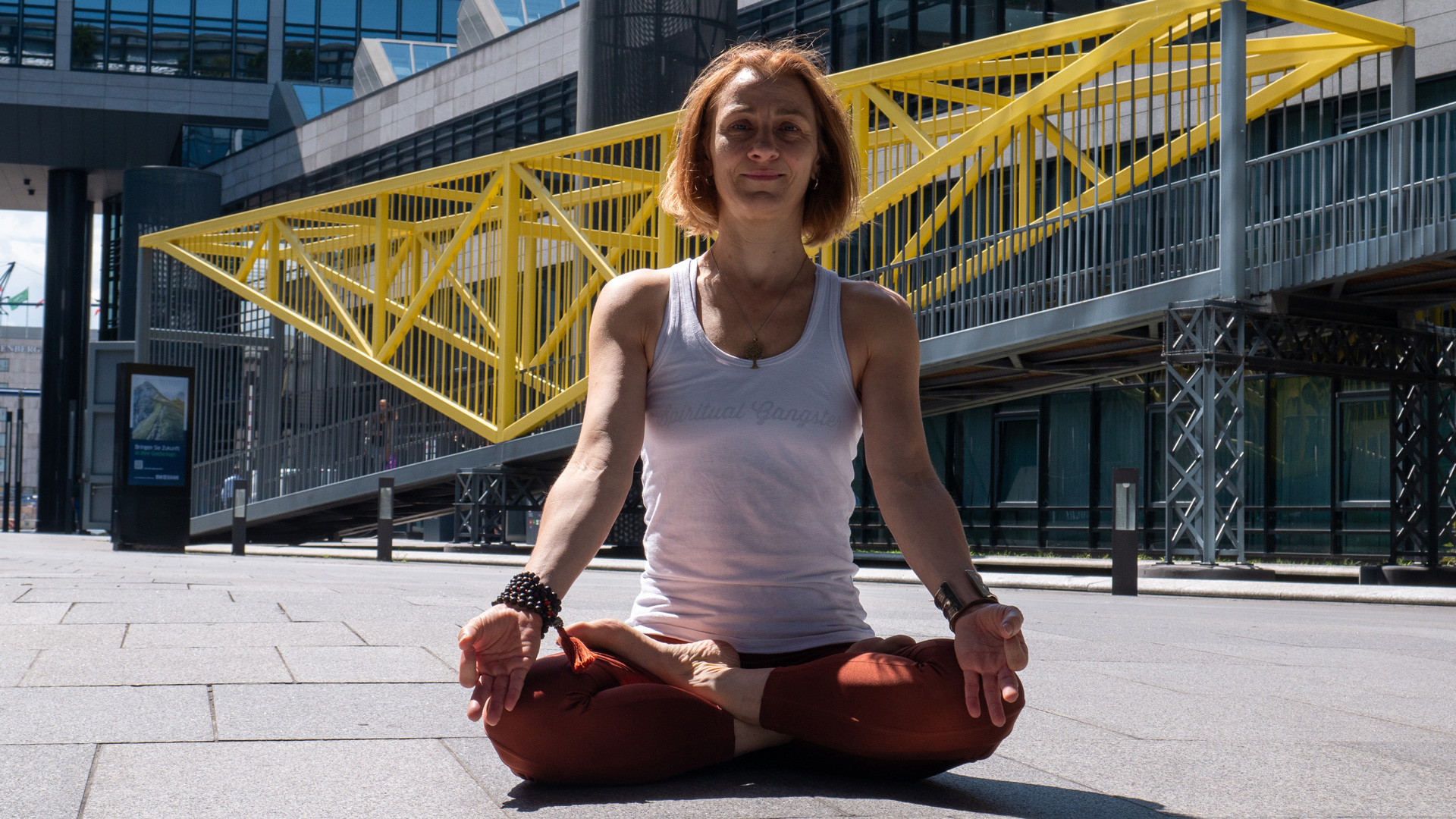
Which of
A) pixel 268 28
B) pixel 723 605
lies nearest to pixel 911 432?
pixel 723 605

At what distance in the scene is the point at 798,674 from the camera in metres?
2.51

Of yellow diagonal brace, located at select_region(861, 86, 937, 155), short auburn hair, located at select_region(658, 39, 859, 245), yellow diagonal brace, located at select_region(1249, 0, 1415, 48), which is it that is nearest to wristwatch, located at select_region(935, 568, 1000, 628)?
short auburn hair, located at select_region(658, 39, 859, 245)

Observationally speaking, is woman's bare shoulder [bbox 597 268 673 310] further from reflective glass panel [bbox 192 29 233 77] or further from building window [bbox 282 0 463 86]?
building window [bbox 282 0 463 86]

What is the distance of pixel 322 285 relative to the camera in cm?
2288

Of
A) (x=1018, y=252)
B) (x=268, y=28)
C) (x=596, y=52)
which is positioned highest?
(x=268, y=28)

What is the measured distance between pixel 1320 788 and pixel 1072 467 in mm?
20327

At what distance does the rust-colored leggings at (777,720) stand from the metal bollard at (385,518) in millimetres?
15778

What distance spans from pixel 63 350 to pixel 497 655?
43884 millimetres

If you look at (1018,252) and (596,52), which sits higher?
(596,52)

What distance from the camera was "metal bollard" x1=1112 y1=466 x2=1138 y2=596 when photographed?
11.1 metres

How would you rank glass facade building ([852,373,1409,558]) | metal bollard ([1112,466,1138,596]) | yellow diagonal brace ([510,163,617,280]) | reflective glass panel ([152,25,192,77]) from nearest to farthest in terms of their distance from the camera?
metal bollard ([1112,466,1138,596]), yellow diagonal brace ([510,163,617,280]), glass facade building ([852,373,1409,558]), reflective glass panel ([152,25,192,77])

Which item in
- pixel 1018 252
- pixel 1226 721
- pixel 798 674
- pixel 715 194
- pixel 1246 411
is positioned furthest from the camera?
pixel 1246 411

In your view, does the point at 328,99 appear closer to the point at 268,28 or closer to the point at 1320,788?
the point at 268,28

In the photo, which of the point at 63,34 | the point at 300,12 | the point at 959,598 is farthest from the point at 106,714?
the point at 300,12
